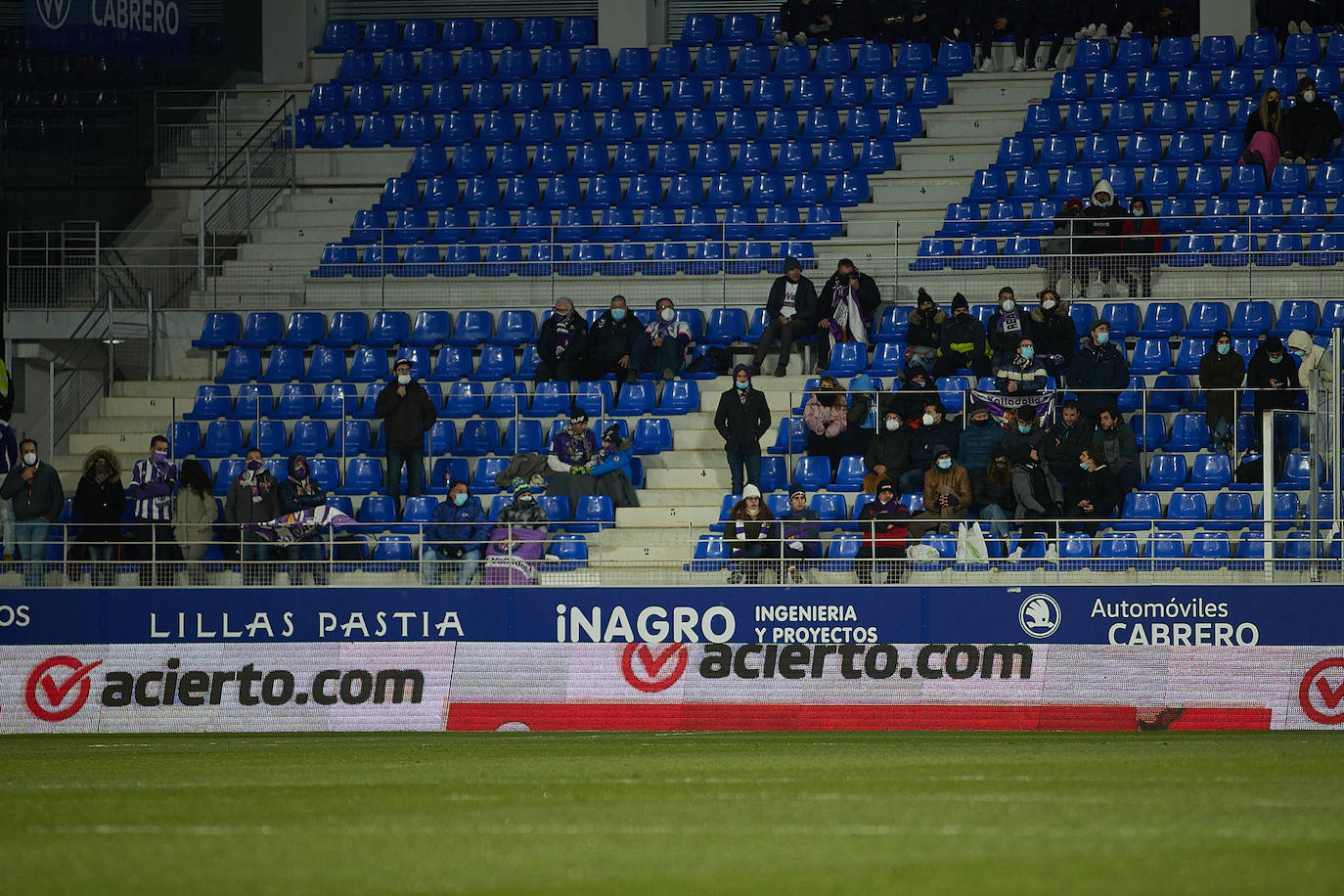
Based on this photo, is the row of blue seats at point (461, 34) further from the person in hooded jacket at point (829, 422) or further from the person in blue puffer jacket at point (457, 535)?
the person in blue puffer jacket at point (457, 535)

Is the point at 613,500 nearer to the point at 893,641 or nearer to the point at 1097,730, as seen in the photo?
the point at 893,641

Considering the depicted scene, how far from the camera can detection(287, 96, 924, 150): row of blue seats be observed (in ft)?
82.4

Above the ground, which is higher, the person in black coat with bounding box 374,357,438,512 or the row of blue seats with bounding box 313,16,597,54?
the row of blue seats with bounding box 313,16,597,54

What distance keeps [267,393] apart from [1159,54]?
41.1 ft

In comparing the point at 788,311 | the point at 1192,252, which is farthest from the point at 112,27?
the point at 1192,252

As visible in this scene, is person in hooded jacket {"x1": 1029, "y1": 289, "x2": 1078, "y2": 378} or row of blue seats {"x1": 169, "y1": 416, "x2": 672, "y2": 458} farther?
row of blue seats {"x1": 169, "y1": 416, "x2": 672, "y2": 458}

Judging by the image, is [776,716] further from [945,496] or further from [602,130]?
[602,130]

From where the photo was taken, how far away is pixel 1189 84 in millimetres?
24516

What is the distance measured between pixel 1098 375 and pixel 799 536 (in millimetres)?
3840

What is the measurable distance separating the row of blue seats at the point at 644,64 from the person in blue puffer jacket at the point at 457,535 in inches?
375

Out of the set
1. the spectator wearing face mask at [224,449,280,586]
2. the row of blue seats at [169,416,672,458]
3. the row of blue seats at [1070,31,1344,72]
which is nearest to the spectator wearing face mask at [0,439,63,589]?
the spectator wearing face mask at [224,449,280,586]

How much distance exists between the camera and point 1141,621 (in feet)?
55.3

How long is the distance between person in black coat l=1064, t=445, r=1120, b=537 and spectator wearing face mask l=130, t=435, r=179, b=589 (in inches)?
347

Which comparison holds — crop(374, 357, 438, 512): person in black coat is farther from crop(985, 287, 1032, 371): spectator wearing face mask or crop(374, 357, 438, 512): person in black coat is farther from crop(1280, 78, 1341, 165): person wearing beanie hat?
crop(1280, 78, 1341, 165): person wearing beanie hat
